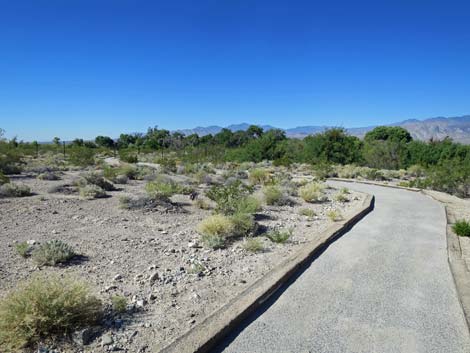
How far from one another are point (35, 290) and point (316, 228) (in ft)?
20.1

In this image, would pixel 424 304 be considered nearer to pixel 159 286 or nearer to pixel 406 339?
pixel 406 339

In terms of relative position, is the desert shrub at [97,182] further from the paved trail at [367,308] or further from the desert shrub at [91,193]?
the paved trail at [367,308]

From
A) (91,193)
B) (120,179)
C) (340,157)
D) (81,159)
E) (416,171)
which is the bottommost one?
(91,193)

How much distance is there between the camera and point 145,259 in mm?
5746

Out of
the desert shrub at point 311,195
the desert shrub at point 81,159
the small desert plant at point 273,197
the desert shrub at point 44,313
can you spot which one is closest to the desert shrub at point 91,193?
the small desert plant at point 273,197

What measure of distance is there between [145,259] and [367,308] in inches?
145

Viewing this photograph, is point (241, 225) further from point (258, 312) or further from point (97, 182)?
point (97, 182)

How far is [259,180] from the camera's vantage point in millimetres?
16969

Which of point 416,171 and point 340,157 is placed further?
point 340,157

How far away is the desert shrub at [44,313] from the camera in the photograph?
124 inches

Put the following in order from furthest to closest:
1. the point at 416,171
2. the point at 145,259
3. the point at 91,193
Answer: the point at 416,171
the point at 91,193
the point at 145,259

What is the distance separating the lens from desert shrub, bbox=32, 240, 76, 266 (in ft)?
17.5

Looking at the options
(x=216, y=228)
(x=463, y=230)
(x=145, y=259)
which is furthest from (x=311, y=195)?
(x=145, y=259)

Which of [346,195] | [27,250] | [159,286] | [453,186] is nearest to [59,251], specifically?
[27,250]
